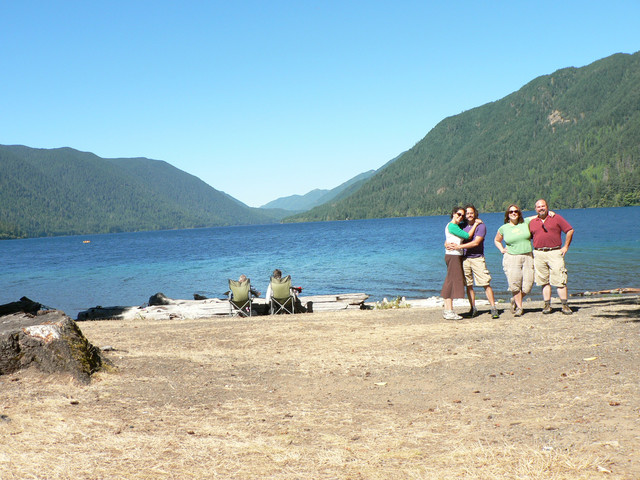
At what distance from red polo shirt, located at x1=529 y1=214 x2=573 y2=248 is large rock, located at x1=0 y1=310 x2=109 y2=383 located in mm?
8151

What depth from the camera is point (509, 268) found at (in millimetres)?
10406

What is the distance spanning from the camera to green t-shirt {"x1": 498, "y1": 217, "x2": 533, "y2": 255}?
10.2m

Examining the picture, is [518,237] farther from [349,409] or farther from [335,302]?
[335,302]

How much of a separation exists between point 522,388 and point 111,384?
496 centimetres

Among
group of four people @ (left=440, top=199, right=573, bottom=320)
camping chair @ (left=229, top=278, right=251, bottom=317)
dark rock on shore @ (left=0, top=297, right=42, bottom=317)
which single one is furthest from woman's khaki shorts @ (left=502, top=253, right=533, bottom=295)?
dark rock on shore @ (left=0, top=297, right=42, bottom=317)

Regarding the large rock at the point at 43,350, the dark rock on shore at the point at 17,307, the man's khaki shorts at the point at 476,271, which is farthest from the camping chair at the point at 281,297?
the large rock at the point at 43,350

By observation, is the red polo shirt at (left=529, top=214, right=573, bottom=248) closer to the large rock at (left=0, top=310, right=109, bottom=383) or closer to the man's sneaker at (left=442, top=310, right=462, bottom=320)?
the man's sneaker at (left=442, top=310, right=462, bottom=320)

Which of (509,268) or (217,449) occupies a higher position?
(509,268)

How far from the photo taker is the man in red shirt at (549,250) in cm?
1012

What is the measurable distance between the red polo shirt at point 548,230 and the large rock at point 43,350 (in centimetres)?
815

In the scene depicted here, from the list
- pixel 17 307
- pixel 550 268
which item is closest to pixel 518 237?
pixel 550 268

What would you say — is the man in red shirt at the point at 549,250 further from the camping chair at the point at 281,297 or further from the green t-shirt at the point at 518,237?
the camping chair at the point at 281,297

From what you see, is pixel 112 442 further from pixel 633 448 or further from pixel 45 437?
pixel 633 448

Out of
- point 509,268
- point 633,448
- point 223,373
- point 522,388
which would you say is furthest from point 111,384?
point 509,268
